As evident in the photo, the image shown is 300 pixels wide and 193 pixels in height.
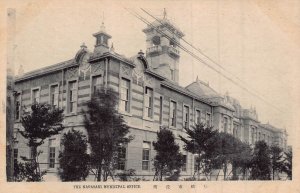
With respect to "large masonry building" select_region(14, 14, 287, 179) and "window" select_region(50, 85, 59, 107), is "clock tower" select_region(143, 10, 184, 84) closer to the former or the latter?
"large masonry building" select_region(14, 14, 287, 179)

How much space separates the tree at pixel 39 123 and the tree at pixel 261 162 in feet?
13.7

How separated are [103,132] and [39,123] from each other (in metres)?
1.27

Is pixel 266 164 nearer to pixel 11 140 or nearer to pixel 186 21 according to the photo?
pixel 186 21

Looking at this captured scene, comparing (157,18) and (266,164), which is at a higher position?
(157,18)

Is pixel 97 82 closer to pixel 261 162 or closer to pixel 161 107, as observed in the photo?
pixel 161 107

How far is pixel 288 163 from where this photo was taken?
706 centimetres

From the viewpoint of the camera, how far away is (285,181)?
6395mm

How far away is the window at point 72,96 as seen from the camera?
7379mm

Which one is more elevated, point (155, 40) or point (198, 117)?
point (155, 40)

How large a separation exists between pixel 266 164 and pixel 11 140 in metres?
5.79

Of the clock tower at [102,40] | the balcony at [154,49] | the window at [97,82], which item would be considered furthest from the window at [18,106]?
the balcony at [154,49]

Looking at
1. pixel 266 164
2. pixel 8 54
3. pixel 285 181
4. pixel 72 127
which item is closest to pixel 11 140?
pixel 8 54

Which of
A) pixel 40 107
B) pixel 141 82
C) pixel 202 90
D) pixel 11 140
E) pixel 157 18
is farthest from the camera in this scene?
pixel 202 90

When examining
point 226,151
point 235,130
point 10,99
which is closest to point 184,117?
point 226,151
